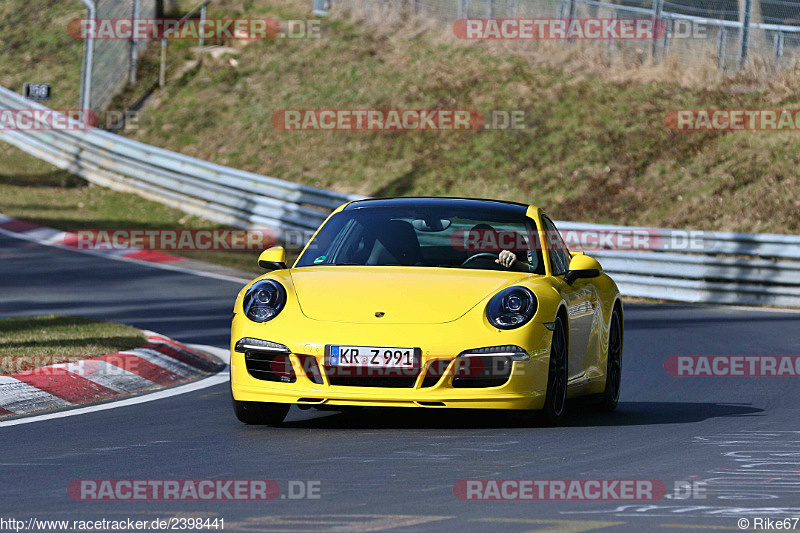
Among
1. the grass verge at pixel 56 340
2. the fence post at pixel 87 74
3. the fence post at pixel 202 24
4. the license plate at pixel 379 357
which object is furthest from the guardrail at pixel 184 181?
the license plate at pixel 379 357

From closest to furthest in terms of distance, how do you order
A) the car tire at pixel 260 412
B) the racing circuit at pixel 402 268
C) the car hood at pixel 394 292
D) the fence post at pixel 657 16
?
the racing circuit at pixel 402 268
the car hood at pixel 394 292
the car tire at pixel 260 412
the fence post at pixel 657 16

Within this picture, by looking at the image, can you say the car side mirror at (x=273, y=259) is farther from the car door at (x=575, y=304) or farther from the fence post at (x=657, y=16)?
the fence post at (x=657, y=16)

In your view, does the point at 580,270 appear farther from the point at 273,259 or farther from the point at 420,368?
the point at 273,259

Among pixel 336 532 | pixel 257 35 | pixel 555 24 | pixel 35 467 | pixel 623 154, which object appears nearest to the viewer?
pixel 336 532

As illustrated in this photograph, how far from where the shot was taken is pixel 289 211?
931 inches

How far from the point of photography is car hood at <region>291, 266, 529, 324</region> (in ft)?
24.3

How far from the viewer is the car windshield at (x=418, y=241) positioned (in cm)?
831

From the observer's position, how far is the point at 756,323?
16.6 metres

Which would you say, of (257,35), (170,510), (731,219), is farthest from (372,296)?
(257,35)

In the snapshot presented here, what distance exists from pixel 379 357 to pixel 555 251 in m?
1.97

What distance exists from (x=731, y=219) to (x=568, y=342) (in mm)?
15391

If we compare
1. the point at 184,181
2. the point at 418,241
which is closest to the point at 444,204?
the point at 418,241

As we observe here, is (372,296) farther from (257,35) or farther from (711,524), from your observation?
(257,35)

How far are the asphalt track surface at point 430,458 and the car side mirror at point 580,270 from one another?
2.79 feet
